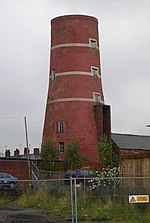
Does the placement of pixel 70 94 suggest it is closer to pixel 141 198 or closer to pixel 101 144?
pixel 101 144

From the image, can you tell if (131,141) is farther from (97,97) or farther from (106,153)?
(106,153)

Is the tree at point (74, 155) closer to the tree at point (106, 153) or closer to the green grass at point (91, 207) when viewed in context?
the tree at point (106, 153)

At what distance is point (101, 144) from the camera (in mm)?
57156

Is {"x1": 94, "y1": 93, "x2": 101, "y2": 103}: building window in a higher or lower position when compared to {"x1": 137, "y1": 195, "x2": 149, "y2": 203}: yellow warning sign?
higher

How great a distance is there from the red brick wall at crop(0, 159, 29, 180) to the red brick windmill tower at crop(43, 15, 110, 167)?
678cm

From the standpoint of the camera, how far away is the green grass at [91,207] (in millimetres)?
22053

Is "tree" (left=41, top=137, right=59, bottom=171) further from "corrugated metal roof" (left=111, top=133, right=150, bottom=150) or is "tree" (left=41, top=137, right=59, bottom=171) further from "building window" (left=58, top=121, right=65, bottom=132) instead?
"corrugated metal roof" (left=111, top=133, right=150, bottom=150)

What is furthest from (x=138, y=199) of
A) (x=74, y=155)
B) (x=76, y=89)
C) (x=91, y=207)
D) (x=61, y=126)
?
(x=61, y=126)

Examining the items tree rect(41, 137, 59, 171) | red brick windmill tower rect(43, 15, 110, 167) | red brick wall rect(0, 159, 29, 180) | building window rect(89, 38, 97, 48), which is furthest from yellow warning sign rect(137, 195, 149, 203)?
building window rect(89, 38, 97, 48)

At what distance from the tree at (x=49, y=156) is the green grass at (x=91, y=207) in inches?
890

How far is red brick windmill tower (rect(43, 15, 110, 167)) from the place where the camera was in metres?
59.2

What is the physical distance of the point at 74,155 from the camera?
5672 centimetres

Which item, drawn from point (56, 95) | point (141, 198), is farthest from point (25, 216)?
point (56, 95)

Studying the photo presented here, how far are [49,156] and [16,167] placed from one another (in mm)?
4228
